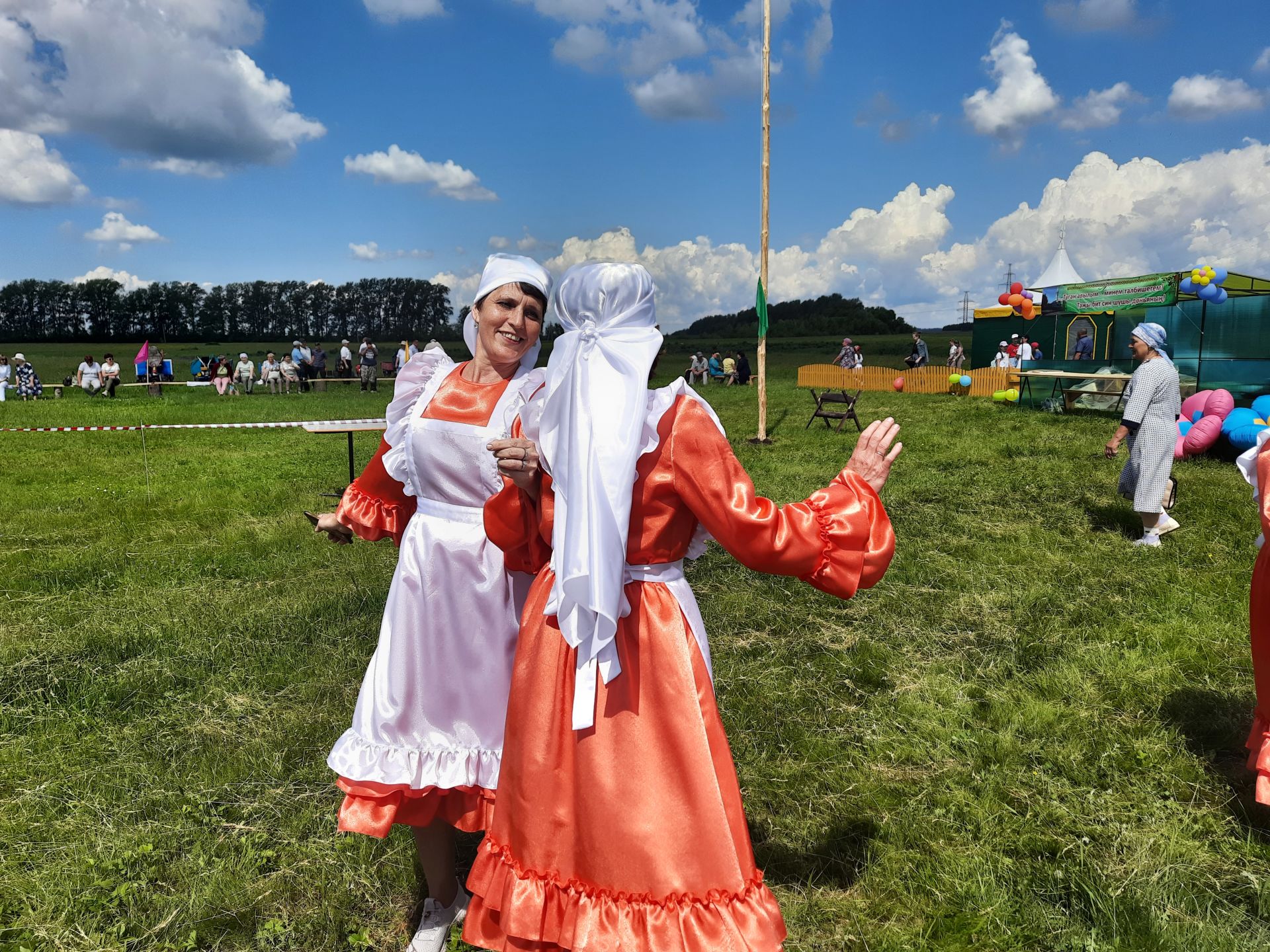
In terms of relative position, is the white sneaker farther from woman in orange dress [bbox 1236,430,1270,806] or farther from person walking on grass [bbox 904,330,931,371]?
person walking on grass [bbox 904,330,931,371]

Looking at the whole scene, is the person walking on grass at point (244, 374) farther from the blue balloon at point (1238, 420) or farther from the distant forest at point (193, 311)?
the distant forest at point (193, 311)

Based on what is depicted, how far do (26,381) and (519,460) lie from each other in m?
29.5

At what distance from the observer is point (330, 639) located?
564 cm

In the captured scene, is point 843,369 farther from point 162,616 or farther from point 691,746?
point 691,746

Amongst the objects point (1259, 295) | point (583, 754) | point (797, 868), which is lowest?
point (797, 868)

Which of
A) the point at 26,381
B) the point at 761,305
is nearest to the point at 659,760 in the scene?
the point at 761,305

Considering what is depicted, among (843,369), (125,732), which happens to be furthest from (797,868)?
(843,369)

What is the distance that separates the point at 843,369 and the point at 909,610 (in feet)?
80.8

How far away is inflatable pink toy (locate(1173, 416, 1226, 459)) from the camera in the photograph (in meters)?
12.1

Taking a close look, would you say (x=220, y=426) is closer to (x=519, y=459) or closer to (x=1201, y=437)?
(x=519, y=459)

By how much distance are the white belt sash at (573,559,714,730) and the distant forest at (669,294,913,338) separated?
77.9 m

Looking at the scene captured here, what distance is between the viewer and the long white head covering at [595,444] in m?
2.07

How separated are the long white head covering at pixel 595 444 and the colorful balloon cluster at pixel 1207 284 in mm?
18232

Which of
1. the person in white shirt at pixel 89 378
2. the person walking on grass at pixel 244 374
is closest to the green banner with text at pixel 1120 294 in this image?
the person walking on grass at pixel 244 374
